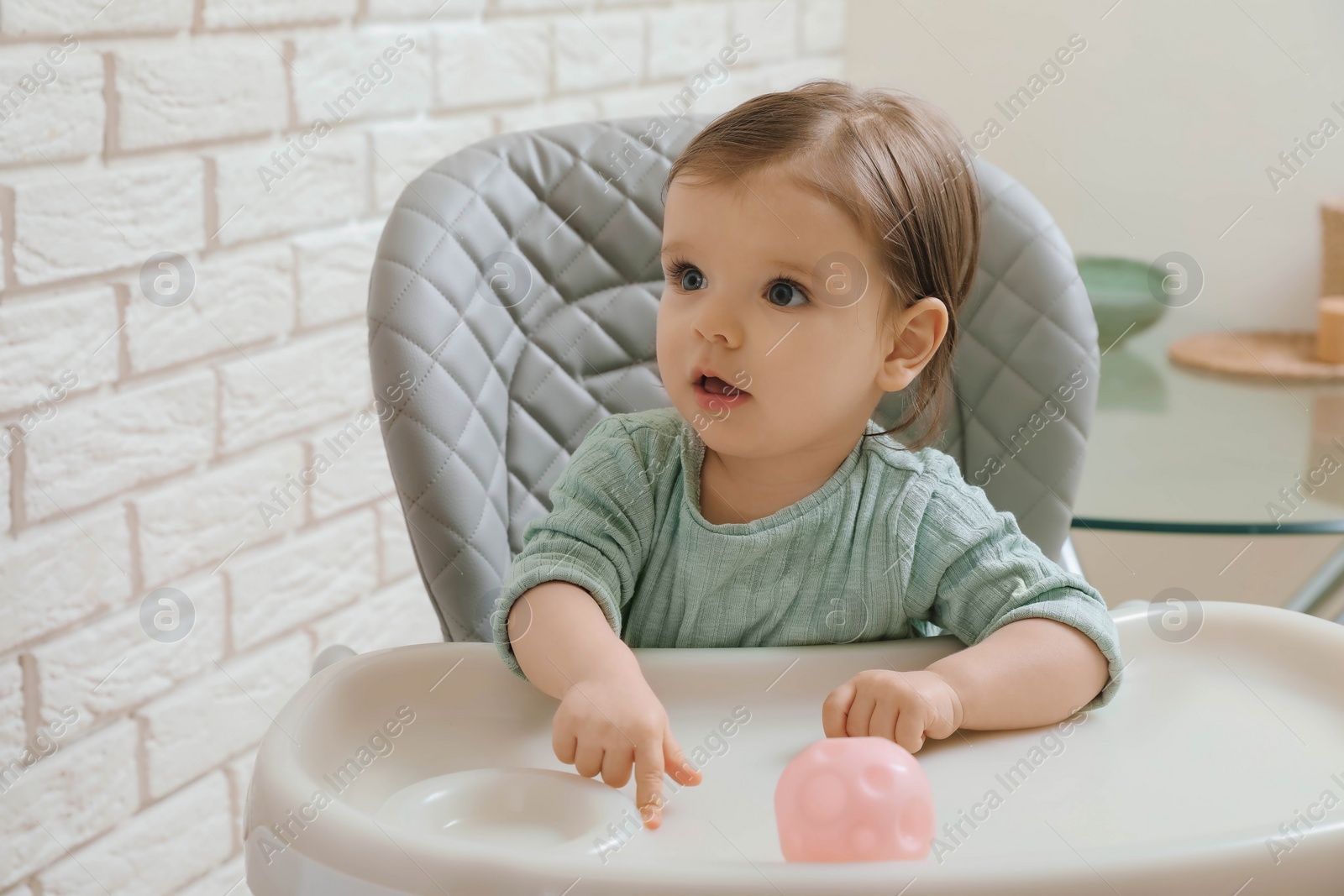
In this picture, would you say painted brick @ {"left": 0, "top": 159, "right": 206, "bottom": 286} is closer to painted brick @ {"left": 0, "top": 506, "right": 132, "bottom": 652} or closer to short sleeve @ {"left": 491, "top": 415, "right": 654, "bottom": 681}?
painted brick @ {"left": 0, "top": 506, "right": 132, "bottom": 652}

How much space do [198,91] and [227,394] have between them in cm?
28

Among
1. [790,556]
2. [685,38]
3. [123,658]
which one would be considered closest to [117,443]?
[123,658]

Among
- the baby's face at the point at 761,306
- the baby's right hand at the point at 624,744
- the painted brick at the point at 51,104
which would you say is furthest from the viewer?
the painted brick at the point at 51,104

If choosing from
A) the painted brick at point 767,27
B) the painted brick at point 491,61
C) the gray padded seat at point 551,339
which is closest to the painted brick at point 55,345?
the gray padded seat at point 551,339

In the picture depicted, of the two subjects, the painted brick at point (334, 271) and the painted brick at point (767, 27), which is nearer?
the painted brick at point (334, 271)

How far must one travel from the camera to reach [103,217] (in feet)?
3.51

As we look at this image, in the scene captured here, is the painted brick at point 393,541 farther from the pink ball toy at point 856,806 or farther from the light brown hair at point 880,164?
the pink ball toy at point 856,806

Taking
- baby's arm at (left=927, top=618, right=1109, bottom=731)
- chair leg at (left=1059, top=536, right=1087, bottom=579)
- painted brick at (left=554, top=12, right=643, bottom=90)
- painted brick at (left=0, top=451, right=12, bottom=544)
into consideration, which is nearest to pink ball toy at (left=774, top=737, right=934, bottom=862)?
baby's arm at (left=927, top=618, right=1109, bottom=731)

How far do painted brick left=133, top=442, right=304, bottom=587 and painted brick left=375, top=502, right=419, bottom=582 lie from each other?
0.44 ft

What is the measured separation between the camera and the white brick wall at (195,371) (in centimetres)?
104

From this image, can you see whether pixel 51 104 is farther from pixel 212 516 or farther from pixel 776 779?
pixel 776 779

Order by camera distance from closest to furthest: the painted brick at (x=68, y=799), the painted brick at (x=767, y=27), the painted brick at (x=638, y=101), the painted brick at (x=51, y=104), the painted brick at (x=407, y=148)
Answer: the painted brick at (x=51, y=104) < the painted brick at (x=68, y=799) < the painted brick at (x=407, y=148) < the painted brick at (x=638, y=101) < the painted brick at (x=767, y=27)

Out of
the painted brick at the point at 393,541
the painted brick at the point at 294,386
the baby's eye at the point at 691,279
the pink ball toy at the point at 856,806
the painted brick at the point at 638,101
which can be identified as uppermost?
the baby's eye at the point at 691,279

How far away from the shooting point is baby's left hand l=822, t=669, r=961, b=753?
2.12ft
